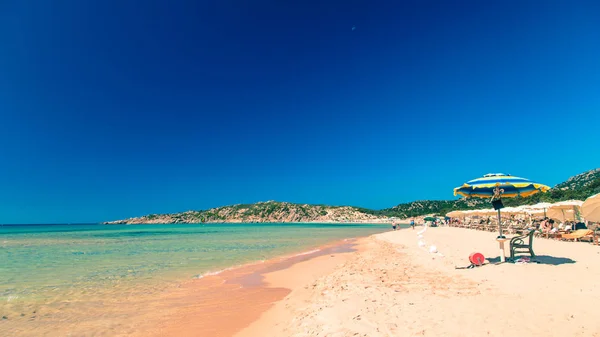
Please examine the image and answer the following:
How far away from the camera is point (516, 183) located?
34.1 ft

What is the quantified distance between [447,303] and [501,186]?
21.7 ft

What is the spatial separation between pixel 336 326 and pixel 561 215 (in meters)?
27.4

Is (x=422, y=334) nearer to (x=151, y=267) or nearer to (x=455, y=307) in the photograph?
(x=455, y=307)

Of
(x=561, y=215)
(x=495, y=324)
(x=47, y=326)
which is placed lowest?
(x=47, y=326)

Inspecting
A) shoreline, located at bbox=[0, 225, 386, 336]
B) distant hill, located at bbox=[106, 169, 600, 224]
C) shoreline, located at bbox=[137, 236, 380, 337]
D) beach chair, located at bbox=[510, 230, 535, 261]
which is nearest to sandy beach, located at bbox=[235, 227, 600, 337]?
shoreline, located at bbox=[137, 236, 380, 337]

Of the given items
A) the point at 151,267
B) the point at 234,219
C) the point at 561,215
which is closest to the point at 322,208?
the point at 234,219

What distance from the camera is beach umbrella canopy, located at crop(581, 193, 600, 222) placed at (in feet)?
40.7

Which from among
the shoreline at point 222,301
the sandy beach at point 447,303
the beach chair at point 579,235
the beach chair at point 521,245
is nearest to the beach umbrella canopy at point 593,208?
the beach chair at point 579,235

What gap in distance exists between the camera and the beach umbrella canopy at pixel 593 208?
12.4m

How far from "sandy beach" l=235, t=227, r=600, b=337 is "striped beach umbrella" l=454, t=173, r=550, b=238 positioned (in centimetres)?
233

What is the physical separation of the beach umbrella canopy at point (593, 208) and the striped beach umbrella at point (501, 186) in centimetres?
384

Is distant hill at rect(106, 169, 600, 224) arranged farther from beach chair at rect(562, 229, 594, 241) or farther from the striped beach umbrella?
the striped beach umbrella

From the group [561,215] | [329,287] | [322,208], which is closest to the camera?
[329,287]

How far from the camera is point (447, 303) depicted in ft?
18.5
